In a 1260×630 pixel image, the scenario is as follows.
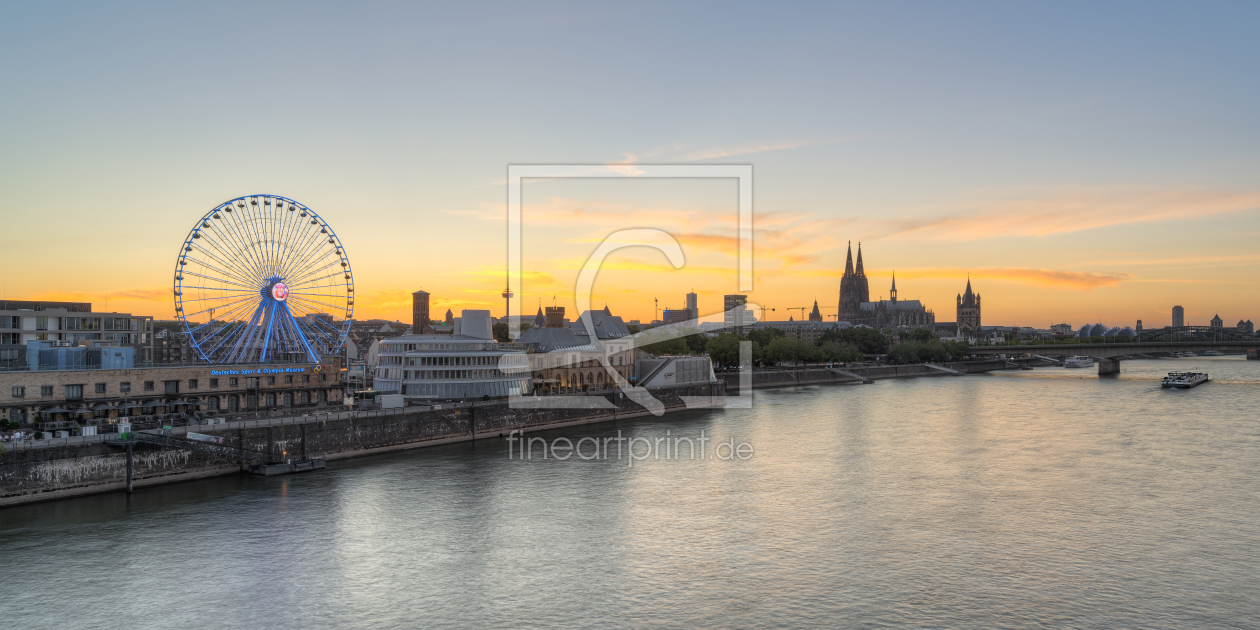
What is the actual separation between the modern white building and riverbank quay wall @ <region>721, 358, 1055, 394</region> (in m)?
43.6

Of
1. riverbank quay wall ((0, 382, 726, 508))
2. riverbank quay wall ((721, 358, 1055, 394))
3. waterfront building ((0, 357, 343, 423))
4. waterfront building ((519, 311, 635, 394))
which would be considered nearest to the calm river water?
riverbank quay wall ((0, 382, 726, 508))

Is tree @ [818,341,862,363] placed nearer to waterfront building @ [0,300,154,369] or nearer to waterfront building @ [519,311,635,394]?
waterfront building @ [519,311,635,394]

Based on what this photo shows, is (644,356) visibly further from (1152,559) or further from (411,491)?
(1152,559)

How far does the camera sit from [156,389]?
5244 cm

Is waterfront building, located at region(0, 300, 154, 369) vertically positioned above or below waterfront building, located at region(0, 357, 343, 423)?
above

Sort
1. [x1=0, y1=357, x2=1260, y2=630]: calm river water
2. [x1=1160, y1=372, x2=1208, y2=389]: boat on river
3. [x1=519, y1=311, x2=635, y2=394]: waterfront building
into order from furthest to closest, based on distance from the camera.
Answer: [x1=1160, y1=372, x2=1208, y2=389]: boat on river < [x1=519, y1=311, x2=635, y2=394]: waterfront building < [x1=0, y1=357, x2=1260, y2=630]: calm river water

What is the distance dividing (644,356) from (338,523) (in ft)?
214

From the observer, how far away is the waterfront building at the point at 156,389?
4612 centimetres

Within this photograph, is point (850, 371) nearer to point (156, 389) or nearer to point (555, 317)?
point (555, 317)

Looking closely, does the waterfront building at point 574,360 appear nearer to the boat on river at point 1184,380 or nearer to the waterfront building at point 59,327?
the waterfront building at point 59,327

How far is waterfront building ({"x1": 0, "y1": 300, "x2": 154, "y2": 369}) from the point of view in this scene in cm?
6097

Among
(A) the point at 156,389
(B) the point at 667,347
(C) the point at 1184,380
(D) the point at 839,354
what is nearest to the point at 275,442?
(A) the point at 156,389

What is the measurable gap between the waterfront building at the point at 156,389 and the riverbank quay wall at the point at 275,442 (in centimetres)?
972

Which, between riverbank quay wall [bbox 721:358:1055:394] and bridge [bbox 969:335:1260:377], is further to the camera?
bridge [bbox 969:335:1260:377]
